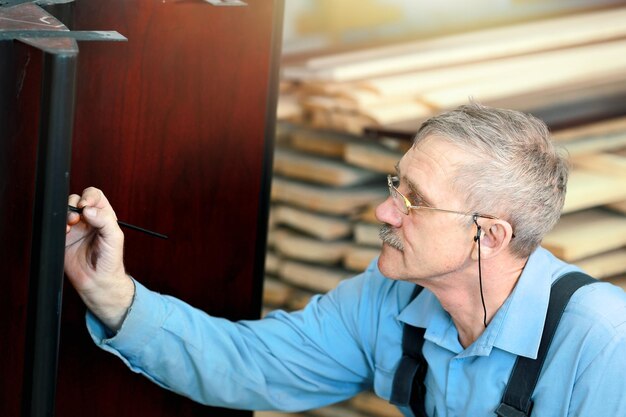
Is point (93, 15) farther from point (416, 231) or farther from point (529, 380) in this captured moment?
point (529, 380)

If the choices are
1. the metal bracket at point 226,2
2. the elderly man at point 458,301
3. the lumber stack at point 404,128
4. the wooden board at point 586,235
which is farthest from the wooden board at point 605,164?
the metal bracket at point 226,2

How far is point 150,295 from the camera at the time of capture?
1463 mm

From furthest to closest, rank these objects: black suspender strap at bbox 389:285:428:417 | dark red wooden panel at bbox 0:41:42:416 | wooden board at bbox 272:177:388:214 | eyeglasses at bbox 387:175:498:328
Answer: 1. wooden board at bbox 272:177:388:214
2. black suspender strap at bbox 389:285:428:417
3. eyeglasses at bbox 387:175:498:328
4. dark red wooden panel at bbox 0:41:42:416

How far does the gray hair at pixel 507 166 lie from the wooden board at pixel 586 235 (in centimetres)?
67

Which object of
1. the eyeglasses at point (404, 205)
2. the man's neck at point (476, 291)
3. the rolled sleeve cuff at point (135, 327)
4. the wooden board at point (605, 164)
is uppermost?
the wooden board at point (605, 164)

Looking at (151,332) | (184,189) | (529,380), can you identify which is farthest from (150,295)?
(529,380)

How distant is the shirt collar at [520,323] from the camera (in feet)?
4.83

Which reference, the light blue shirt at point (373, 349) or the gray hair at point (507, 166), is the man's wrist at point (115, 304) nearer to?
the light blue shirt at point (373, 349)

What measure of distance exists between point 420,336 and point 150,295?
47 centimetres

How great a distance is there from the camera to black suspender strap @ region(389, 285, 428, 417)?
1624 mm

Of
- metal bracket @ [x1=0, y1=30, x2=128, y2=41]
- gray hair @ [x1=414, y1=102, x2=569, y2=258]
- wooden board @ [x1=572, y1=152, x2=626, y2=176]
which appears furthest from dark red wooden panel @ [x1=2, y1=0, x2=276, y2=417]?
wooden board @ [x1=572, y1=152, x2=626, y2=176]

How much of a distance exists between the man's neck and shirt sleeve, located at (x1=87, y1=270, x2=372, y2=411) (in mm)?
208

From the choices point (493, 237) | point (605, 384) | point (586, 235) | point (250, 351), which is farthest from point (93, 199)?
point (586, 235)

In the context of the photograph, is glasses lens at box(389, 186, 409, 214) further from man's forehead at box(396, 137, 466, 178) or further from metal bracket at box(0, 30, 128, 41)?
metal bracket at box(0, 30, 128, 41)
